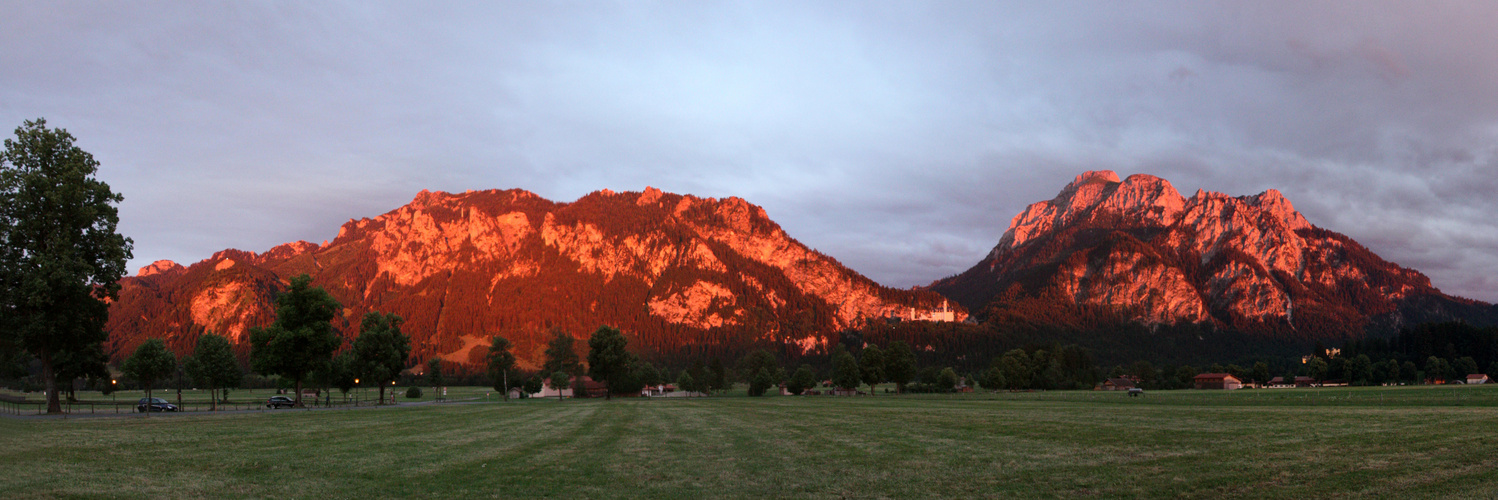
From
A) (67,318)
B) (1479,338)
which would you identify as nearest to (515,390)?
(67,318)

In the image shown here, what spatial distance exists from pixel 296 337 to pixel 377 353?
19.6 metres

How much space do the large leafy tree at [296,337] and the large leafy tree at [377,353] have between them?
1539 cm

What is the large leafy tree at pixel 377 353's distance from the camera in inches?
3098

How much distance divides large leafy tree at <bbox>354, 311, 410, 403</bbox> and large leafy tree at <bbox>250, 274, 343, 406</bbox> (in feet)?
50.5

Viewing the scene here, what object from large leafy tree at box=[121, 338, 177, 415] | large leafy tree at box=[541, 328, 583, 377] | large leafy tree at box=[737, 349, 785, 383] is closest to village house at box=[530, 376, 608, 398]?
large leafy tree at box=[541, 328, 583, 377]

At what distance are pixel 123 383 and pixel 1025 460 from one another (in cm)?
19683

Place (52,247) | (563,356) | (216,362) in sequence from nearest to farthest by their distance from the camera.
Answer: (52,247)
(216,362)
(563,356)

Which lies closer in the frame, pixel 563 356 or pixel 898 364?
pixel 898 364

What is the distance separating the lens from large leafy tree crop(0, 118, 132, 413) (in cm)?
3788

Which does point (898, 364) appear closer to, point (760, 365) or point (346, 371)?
point (760, 365)

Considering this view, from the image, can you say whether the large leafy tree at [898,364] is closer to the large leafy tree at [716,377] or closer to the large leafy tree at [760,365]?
the large leafy tree at [716,377]

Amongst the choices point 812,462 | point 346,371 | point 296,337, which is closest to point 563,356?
point 346,371

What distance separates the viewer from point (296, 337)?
60781 millimetres

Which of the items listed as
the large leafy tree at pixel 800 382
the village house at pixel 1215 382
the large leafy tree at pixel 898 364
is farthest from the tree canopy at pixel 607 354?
the village house at pixel 1215 382
